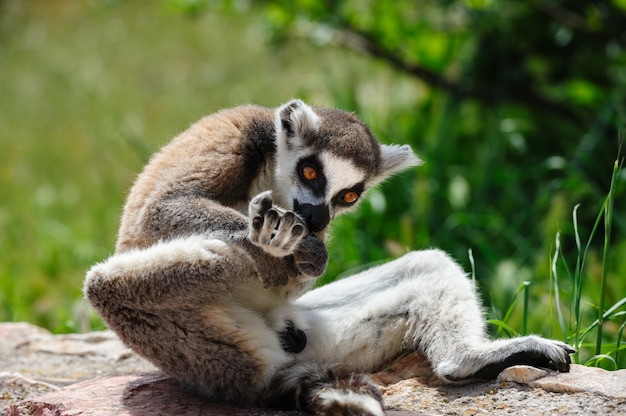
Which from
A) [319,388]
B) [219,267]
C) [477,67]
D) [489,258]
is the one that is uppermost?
[477,67]

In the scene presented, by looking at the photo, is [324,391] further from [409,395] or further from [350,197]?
[350,197]

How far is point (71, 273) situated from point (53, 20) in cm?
776

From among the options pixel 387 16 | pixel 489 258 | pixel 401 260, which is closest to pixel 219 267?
pixel 401 260

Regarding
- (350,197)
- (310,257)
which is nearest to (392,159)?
(350,197)

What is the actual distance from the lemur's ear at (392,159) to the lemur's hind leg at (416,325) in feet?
1.98

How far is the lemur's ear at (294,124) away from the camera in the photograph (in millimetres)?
3639

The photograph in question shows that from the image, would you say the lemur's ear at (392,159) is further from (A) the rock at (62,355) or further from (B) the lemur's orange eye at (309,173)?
(A) the rock at (62,355)

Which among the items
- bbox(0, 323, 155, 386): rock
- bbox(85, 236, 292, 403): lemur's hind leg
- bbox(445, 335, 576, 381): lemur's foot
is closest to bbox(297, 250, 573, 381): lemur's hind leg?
bbox(445, 335, 576, 381): lemur's foot

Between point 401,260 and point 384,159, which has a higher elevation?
point 384,159

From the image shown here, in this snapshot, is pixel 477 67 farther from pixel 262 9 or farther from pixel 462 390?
pixel 462 390

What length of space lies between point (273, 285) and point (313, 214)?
411 millimetres

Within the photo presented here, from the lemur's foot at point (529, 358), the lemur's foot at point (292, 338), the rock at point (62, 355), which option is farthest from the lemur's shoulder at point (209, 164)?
the lemur's foot at point (529, 358)

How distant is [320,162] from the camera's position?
11.8 ft

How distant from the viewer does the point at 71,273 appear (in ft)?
21.8
